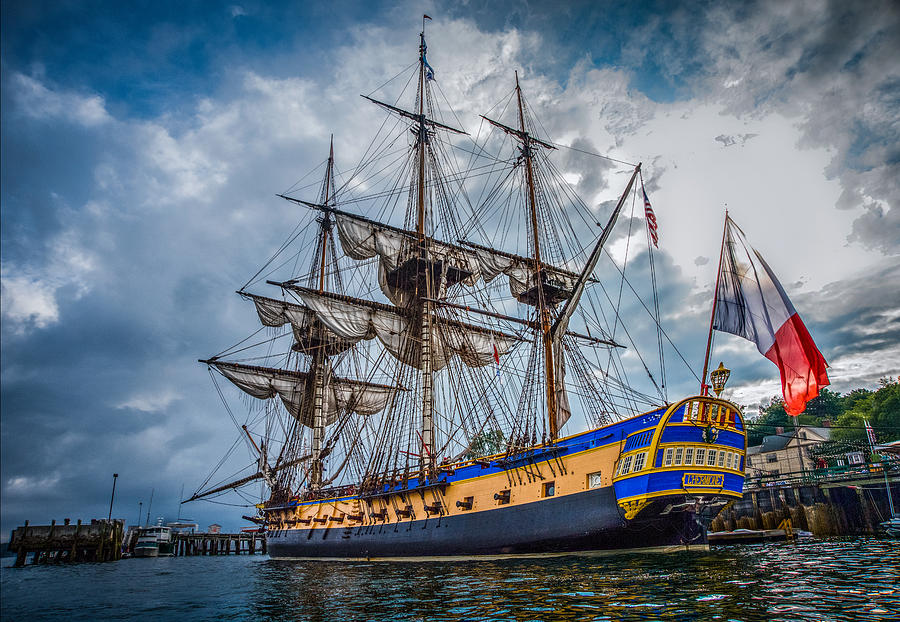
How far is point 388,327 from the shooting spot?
38.5 meters

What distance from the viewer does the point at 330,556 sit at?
108ft

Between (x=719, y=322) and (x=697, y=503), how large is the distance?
6127 millimetres

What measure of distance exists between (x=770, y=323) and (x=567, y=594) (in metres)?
10.6

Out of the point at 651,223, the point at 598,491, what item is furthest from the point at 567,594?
the point at 651,223

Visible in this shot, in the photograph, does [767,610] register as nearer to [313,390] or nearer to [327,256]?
[313,390]

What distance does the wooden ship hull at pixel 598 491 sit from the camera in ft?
59.8

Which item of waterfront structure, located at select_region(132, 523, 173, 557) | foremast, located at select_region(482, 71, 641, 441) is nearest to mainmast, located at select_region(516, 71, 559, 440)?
foremast, located at select_region(482, 71, 641, 441)

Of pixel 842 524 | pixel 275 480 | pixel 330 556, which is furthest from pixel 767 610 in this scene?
pixel 275 480

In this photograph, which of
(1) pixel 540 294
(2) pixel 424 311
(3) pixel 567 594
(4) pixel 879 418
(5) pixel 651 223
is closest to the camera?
(3) pixel 567 594

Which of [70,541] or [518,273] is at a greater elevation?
[518,273]

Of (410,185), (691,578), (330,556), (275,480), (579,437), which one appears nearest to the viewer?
(691,578)

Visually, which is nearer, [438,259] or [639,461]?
[639,461]

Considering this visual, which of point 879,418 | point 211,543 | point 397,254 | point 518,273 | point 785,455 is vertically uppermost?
point 397,254

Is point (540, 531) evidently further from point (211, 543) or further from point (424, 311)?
point (211, 543)
